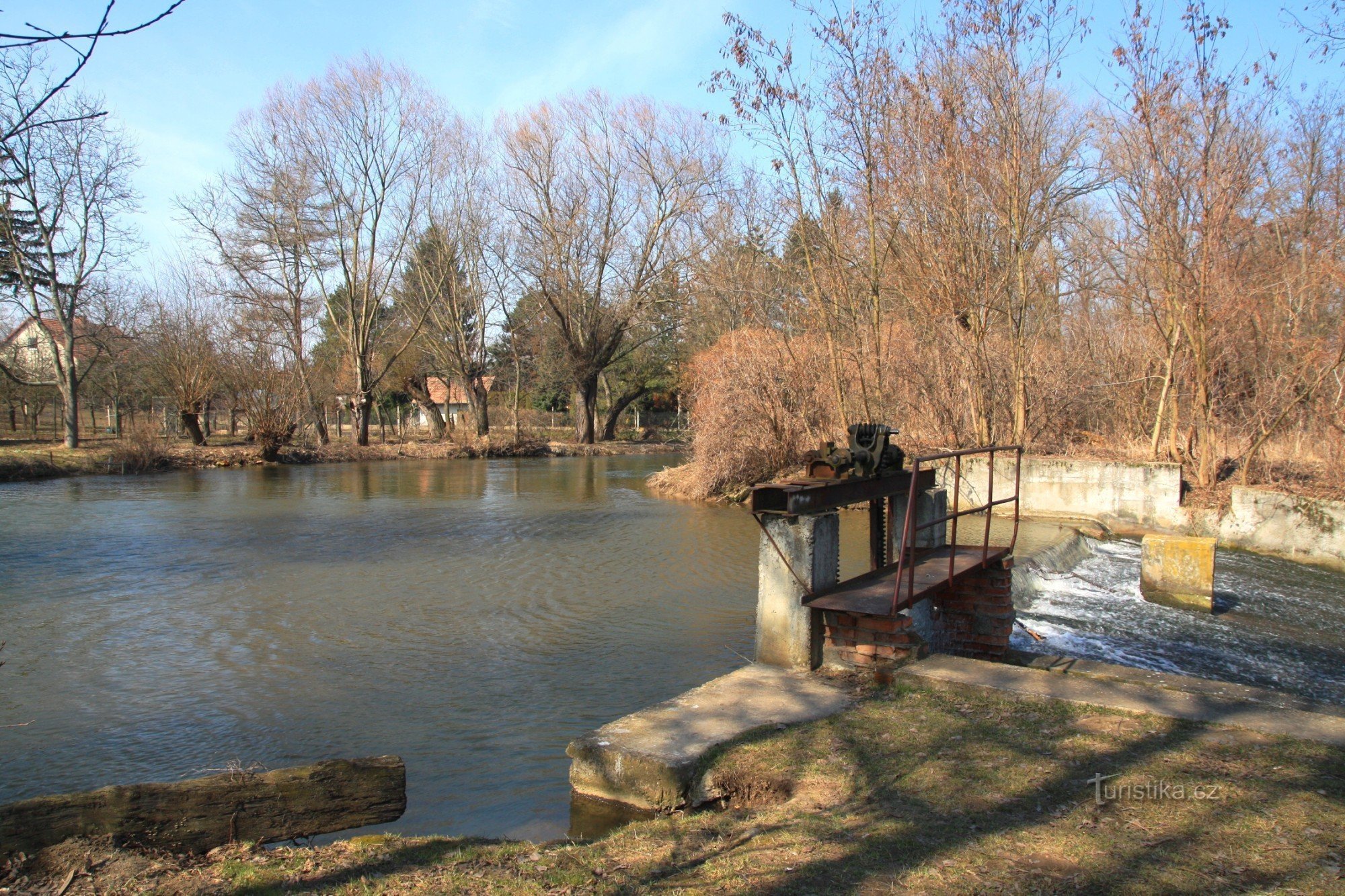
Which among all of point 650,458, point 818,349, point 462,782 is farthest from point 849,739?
point 650,458

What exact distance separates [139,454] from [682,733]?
28.6m

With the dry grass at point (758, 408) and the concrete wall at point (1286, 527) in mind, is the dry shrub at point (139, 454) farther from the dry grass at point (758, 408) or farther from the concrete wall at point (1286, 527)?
the concrete wall at point (1286, 527)

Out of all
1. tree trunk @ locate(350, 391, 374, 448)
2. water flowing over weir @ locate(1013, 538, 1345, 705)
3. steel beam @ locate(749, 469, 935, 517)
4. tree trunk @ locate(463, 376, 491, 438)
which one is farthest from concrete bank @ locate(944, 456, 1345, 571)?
tree trunk @ locate(463, 376, 491, 438)

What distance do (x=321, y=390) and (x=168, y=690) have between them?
35535 millimetres

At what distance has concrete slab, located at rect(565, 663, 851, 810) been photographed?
4.75 m

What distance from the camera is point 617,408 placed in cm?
4866

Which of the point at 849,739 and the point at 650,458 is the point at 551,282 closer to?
the point at 650,458

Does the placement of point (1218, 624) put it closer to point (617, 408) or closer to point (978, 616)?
point (978, 616)

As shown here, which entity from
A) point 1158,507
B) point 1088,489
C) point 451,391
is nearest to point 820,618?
point 1158,507

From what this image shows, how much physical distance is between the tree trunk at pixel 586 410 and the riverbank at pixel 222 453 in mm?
1104

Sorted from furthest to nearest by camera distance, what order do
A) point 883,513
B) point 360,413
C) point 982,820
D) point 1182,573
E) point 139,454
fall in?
point 360,413
point 139,454
point 1182,573
point 883,513
point 982,820

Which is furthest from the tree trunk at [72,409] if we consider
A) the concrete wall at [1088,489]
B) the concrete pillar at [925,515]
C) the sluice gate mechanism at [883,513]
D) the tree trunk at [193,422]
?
the concrete pillar at [925,515]

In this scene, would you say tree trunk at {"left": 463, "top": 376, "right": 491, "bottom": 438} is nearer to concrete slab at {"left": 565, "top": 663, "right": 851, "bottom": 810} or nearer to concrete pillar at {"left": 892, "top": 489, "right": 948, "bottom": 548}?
concrete pillar at {"left": 892, "top": 489, "right": 948, "bottom": 548}

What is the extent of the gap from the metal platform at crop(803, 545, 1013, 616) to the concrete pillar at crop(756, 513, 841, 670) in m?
0.14
